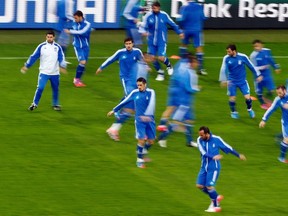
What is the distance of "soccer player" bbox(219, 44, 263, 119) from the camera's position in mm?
28625

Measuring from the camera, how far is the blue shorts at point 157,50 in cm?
3197

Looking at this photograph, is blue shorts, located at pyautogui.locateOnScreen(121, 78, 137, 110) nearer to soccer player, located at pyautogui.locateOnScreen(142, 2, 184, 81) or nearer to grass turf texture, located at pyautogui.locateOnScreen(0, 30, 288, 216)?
grass turf texture, located at pyautogui.locateOnScreen(0, 30, 288, 216)

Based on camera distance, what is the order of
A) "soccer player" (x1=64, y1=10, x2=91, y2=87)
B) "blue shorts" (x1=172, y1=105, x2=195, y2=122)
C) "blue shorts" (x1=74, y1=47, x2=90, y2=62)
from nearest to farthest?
"blue shorts" (x1=172, y1=105, x2=195, y2=122), "soccer player" (x1=64, y1=10, x2=91, y2=87), "blue shorts" (x1=74, y1=47, x2=90, y2=62)

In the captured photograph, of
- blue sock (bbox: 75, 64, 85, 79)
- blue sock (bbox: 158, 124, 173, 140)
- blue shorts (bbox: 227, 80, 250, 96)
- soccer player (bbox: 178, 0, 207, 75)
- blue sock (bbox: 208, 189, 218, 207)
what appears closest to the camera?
blue sock (bbox: 208, 189, 218, 207)

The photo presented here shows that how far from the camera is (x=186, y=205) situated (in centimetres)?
2319

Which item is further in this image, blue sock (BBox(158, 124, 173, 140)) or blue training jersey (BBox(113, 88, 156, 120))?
blue sock (BBox(158, 124, 173, 140))

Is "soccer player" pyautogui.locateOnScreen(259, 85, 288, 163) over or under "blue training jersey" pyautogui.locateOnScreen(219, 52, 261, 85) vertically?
under

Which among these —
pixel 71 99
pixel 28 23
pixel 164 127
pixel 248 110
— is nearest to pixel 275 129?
pixel 248 110

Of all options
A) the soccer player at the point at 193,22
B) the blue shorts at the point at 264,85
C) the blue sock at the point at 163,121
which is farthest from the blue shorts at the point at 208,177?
the soccer player at the point at 193,22

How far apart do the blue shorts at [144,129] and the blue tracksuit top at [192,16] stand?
773 centimetres

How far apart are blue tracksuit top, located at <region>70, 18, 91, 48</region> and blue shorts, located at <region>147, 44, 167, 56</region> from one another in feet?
6.27

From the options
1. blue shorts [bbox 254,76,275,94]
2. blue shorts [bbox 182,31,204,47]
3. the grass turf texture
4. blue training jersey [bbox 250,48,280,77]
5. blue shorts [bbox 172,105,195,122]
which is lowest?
the grass turf texture

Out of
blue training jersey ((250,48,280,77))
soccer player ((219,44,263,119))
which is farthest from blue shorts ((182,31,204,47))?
soccer player ((219,44,263,119))

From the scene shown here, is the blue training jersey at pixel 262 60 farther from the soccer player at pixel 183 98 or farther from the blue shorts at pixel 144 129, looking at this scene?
the blue shorts at pixel 144 129
